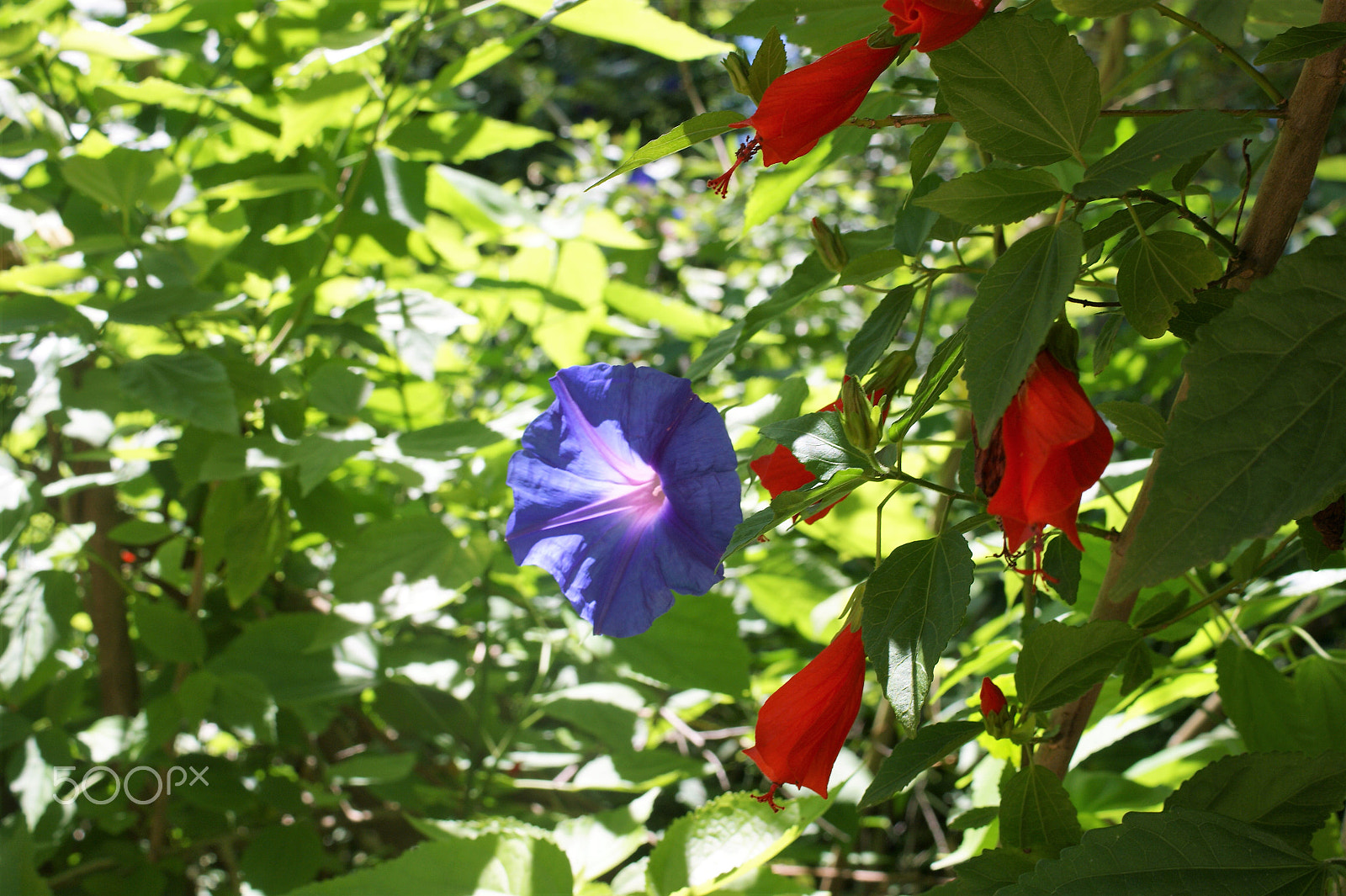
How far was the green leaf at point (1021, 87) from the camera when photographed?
1.16 ft

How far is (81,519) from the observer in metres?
1.26

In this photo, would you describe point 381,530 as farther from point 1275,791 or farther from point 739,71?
point 1275,791

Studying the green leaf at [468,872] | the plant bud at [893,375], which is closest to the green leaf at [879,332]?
the plant bud at [893,375]

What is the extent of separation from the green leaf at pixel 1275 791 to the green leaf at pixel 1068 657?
0.07 metres

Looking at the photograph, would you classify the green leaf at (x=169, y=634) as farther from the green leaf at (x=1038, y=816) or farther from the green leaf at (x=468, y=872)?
the green leaf at (x=1038, y=816)

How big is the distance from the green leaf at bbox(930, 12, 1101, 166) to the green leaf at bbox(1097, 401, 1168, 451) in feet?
0.44

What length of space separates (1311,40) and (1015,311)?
0.53 ft

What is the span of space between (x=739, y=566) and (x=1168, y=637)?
0.69m

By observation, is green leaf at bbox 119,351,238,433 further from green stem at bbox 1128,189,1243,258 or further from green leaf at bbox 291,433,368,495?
green stem at bbox 1128,189,1243,258

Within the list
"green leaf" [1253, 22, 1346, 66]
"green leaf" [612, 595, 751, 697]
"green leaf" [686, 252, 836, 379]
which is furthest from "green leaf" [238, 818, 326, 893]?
"green leaf" [1253, 22, 1346, 66]

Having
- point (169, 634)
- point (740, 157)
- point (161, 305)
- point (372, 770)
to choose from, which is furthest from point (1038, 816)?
point (169, 634)

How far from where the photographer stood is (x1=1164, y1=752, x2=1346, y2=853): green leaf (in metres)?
0.41

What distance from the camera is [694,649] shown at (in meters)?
0.87

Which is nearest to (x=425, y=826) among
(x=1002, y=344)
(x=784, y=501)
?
(x=784, y=501)
